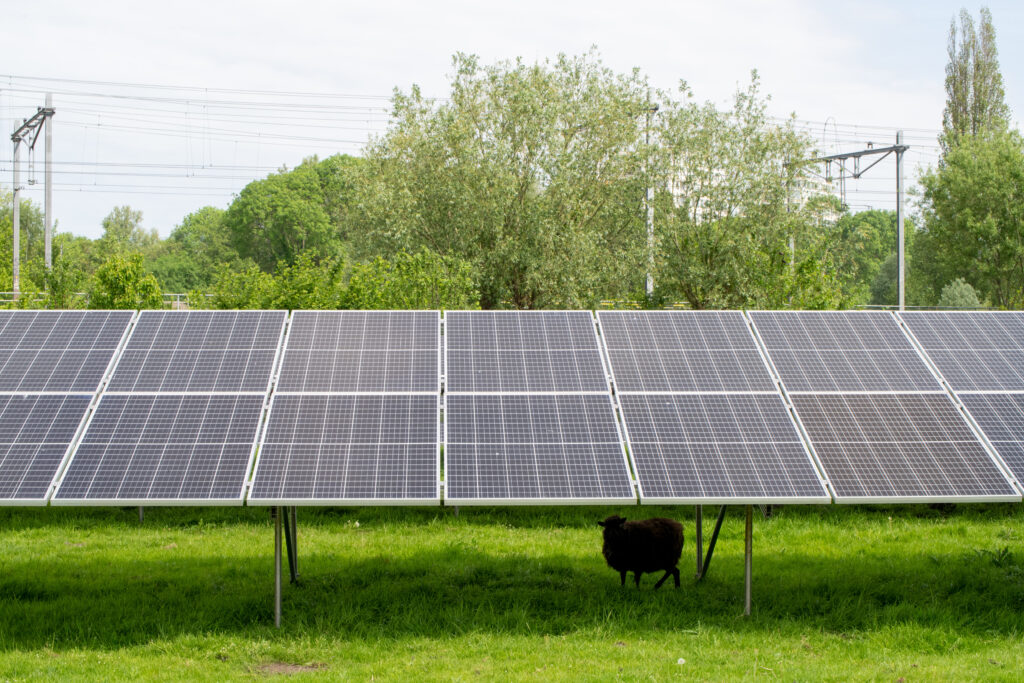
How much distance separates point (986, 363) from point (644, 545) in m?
5.47

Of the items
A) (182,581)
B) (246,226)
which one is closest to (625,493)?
(182,581)

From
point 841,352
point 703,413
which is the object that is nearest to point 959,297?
point 841,352

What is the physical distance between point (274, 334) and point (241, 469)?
2.85m

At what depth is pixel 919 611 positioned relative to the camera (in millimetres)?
9516

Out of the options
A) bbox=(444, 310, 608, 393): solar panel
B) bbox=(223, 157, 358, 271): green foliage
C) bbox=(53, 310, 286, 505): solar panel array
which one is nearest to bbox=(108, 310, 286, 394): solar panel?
bbox=(53, 310, 286, 505): solar panel array

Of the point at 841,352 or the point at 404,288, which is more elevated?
the point at 404,288

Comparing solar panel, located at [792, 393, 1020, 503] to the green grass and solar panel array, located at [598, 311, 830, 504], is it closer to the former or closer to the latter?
solar panel array, located at [598, 311, 830, 504]

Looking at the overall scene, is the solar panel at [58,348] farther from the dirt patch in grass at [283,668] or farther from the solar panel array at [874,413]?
the solar panel array at [874,413]

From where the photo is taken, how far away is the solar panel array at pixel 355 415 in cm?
854

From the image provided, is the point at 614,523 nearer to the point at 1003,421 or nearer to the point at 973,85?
the point at 1003,421

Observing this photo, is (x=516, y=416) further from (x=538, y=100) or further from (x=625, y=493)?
(x=538, y=100)

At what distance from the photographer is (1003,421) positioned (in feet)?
33.3

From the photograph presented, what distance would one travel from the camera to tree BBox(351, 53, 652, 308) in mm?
27359

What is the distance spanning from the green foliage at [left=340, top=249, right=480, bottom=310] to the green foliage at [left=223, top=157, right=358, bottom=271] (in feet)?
252
